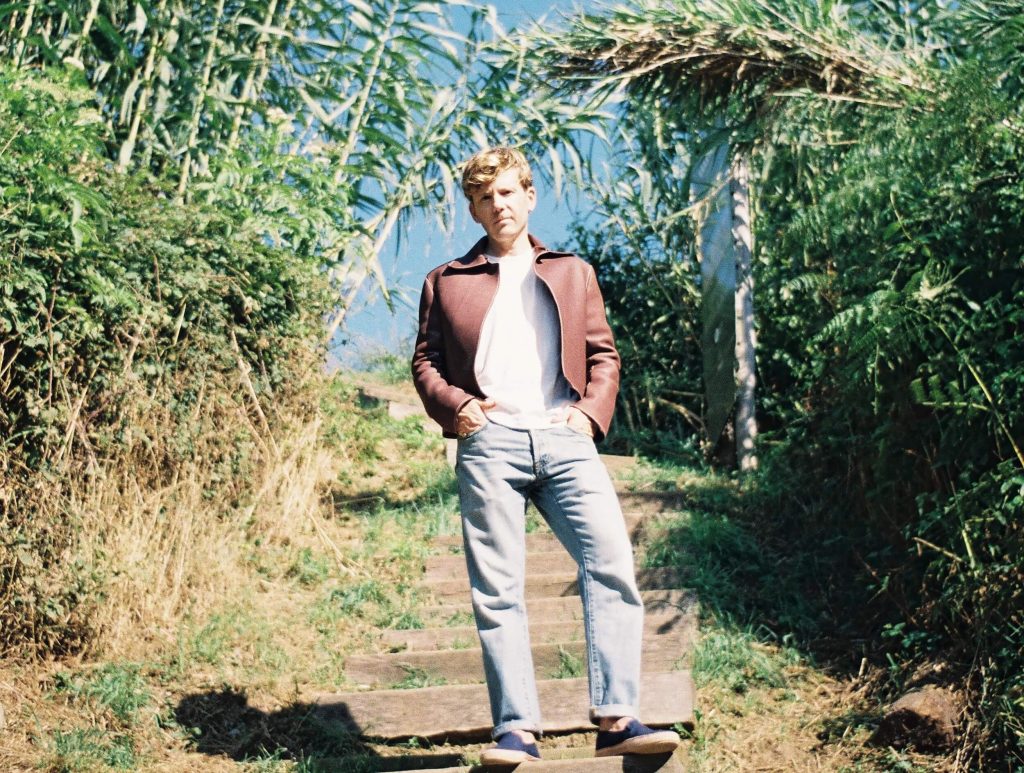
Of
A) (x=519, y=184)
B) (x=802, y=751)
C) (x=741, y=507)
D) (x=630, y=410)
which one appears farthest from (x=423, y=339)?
(x=630, y=410)

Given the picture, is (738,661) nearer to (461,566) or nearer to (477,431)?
(461,566)

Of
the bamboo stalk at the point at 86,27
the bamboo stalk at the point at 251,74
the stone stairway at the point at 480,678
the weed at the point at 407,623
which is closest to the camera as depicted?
the stone stairway at the point at 480,678

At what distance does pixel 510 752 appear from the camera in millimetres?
2805

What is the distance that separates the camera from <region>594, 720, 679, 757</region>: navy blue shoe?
2795 millimetres

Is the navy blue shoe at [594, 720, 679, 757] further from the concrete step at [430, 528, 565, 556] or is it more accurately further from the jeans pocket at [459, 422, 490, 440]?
the concrete step at [430, 528, 565, 556]

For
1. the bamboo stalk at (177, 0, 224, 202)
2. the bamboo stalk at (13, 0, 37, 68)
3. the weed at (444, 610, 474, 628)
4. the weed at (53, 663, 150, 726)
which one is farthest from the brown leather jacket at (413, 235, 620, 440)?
the bamboo stalk at (13, 0, 37, 68)

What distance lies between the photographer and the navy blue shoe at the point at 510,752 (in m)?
2.79

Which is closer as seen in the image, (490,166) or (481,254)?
(490,166)

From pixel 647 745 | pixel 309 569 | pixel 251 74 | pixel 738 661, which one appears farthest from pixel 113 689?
pixel 251 74

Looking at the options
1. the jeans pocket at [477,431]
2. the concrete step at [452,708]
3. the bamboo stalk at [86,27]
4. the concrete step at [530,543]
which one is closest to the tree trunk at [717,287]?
the concrete step at [530,543]

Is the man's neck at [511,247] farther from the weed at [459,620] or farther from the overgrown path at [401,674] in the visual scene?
the weed at [459,620]

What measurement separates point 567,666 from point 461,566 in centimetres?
134

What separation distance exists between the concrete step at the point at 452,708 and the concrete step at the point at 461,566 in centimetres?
143

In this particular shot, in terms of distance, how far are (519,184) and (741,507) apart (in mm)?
3694
